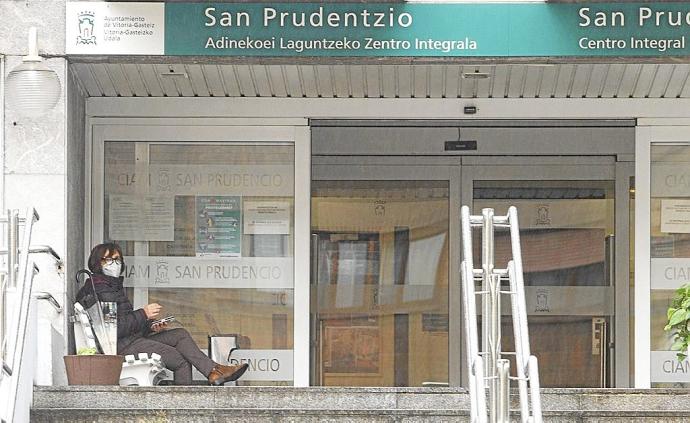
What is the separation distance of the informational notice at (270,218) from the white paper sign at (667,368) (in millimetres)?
3133

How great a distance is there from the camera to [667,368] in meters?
11.8

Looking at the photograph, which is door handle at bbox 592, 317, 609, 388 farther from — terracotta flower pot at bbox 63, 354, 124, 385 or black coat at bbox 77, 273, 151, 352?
terracotta flower pot at bbox 63, 354, 124, 385

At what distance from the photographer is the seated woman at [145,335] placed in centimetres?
1069

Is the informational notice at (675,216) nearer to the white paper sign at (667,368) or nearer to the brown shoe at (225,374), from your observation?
the white paper sign at (667,368)

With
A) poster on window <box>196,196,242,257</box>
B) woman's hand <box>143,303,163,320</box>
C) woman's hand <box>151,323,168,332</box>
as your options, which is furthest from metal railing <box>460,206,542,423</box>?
poster on window <box>196,196,242,257</box>

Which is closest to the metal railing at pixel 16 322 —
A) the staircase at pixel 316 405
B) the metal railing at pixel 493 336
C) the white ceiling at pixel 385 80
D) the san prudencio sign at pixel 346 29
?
the staircase at pixel 316 405

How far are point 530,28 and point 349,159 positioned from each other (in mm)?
2443

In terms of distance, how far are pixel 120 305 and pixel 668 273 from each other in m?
4.38

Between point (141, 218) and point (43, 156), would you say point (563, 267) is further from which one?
point (43, 156)

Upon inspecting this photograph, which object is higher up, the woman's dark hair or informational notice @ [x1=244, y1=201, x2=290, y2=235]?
informational notice @ [x1=244, y1=201, x2=290, y2=235]

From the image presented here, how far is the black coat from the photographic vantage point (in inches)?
420

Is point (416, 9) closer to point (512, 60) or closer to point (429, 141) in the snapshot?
point (512, 60)

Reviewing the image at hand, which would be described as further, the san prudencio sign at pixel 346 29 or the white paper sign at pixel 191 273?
the white paper sign at pixel 191 273

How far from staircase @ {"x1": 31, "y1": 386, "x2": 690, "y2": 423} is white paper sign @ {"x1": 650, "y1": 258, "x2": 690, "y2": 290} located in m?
2.64
